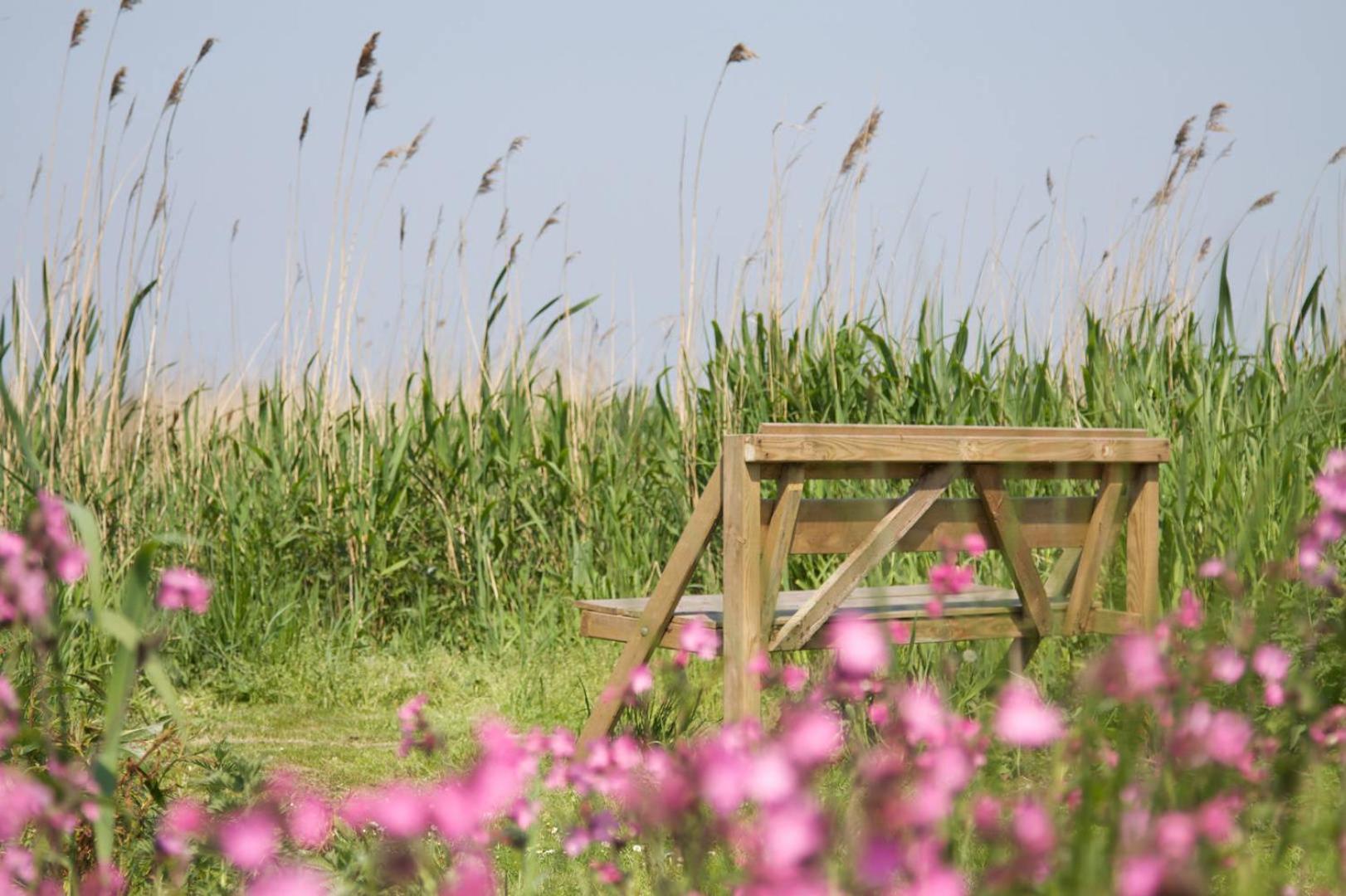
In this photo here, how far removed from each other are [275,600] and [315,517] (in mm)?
401

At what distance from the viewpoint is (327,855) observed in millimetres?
2080

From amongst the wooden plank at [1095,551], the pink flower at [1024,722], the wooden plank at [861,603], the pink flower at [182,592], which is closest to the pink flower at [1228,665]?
the pink flower at [1024,722]

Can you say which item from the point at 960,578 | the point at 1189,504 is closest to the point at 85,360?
the point at 1189,504

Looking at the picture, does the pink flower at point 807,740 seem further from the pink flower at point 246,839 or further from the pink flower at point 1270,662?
the pink flower at point 1270,662

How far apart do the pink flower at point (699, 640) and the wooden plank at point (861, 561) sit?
187 mm

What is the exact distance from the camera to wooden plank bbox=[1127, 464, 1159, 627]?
3.79 metres

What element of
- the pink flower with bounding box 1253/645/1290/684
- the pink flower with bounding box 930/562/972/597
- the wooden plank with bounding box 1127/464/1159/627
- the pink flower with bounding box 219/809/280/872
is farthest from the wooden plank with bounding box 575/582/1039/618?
the pink flower with bounding box 219/809/280/872

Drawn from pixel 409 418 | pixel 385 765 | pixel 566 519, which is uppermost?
pixel 409 418

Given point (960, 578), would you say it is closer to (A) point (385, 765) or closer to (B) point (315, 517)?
(A) point (385, 765)

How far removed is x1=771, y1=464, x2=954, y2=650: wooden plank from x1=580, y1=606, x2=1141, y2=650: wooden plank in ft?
0.18

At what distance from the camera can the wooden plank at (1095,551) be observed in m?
3.67

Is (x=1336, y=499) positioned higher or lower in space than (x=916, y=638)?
higher

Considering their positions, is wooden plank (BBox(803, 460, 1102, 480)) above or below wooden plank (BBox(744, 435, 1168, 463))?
below

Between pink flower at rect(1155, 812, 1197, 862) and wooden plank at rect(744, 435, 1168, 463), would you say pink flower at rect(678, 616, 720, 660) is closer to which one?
wooden plank at rect(744, 435, 1168, 463)
